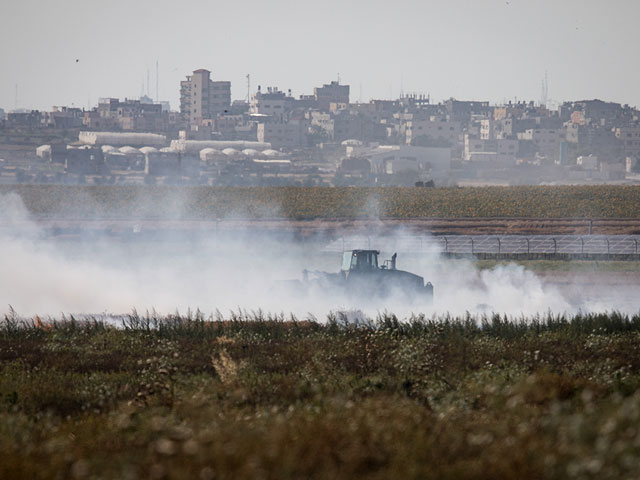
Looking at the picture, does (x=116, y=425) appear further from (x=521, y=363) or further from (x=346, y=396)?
(x=521, y=363)

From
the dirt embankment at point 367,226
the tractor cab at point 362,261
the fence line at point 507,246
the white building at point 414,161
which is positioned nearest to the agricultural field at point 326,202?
the dirt embankment at point 367,226

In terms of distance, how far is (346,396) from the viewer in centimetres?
1450

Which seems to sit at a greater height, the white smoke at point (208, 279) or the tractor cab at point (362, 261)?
the tractor cab at point (362, 261)

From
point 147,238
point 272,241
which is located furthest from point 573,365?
point 147,238

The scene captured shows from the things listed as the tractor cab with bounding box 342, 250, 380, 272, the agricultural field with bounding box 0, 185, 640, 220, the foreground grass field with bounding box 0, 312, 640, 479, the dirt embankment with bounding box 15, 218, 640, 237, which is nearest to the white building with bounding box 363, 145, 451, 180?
the agricultural field with bounding box 0, 185, 640, 220

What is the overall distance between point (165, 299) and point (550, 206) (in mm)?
59873

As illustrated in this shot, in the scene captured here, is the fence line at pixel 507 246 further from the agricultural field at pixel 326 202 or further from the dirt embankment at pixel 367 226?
the agricultural field at pixel 326 202

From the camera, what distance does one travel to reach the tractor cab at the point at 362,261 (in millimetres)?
32188

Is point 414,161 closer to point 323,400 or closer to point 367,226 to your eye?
point 367,226

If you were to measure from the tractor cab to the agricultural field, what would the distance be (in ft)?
147

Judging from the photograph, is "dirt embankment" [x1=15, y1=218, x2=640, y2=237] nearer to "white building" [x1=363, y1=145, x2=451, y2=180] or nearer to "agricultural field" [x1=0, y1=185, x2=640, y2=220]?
"agricultural field" [x1=0, y1=185, x2=640, y2=220]

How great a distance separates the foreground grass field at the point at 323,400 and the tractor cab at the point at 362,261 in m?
7.99

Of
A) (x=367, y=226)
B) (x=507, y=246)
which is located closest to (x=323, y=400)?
(x=507, y=246)

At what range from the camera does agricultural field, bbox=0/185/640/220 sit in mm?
83688
